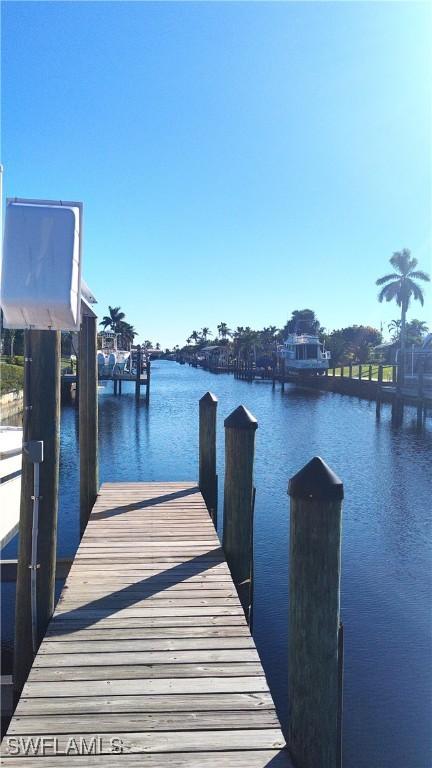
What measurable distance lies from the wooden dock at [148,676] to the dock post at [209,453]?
2805mm

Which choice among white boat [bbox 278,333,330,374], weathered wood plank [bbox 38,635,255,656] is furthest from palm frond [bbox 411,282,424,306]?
weathered wood plank [bbox 38,635,255,656]

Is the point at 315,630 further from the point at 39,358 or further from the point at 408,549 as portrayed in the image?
the point at 408,549

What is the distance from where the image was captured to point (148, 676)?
3373mm

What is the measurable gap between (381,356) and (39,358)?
272 ft

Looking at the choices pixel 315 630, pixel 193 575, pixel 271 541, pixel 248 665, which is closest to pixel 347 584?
pixel 271 541

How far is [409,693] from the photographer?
6238 millimetres

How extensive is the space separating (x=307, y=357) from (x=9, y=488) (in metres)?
62.3

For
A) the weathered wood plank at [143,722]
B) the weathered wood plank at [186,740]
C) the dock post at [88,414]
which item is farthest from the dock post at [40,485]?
the dock post at [88,414]

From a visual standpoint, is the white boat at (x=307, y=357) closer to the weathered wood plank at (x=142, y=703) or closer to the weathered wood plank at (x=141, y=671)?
the weathered wood plank at (x=141, y=671)

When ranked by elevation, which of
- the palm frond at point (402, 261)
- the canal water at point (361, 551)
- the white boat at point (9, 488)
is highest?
the palm frond at point (402, 261)

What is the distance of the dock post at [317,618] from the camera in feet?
9.45

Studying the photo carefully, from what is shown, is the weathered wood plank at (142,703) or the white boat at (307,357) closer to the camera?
the weathered wood plank at (142,703)

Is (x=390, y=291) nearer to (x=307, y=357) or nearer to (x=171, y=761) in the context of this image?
(x=307, y=357)

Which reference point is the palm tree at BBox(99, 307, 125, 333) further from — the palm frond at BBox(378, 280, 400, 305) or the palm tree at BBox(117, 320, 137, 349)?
the palm frond at BBox(378, 280, 400, 305)
